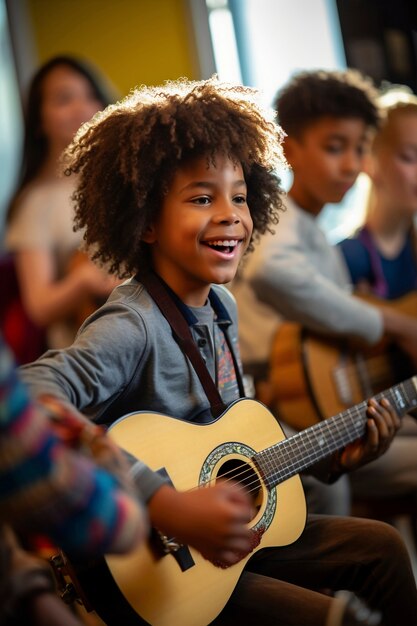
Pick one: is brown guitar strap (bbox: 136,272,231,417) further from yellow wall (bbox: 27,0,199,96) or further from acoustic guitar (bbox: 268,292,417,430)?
yellow wall (bbox: 27,0,199,96)

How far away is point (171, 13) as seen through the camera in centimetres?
367

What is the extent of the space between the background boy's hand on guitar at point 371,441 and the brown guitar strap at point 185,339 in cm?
29

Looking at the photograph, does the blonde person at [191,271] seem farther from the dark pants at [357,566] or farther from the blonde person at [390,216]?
the blonde person at [390,216]

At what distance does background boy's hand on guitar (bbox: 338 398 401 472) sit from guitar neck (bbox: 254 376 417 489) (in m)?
0.01

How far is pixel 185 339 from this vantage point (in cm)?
137

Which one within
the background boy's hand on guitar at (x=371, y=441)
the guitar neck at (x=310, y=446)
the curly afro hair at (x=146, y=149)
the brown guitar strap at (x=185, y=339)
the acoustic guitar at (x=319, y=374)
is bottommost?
the acoustic guitar at (x=319, y=374)

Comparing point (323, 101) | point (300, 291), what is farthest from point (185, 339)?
point (323, 101)

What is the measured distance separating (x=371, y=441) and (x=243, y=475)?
29cm

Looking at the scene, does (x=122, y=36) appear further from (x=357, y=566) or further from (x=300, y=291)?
(x=357, y=566)

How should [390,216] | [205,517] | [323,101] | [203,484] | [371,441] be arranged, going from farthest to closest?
[390,216]
[323,101]
[371,441]
[203,484]
[205,517]

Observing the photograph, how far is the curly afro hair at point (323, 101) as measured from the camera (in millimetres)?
2221

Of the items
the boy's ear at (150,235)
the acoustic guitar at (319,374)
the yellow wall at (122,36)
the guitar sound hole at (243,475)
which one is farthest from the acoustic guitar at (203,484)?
the yellow wall at (122,36)

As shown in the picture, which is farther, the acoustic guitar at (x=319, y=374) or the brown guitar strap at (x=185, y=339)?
the acoustic guitar at (x=319, y=374)

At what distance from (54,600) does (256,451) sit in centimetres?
49
